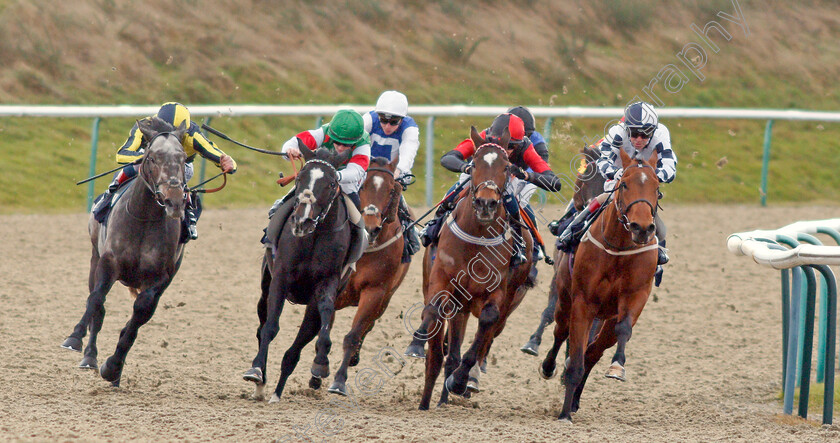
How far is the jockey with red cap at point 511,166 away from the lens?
6.91 metres

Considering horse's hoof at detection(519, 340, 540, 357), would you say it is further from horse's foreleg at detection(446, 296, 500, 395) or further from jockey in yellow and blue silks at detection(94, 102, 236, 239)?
jockey in yellow and blue silks at detection(94, 102, 236, 239)

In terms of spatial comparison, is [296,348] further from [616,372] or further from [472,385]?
[616,372]

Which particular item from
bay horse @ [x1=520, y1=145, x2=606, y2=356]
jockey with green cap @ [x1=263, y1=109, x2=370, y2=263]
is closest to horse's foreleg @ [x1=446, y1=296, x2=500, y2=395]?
jockey with green cap @ [x1=263, y1=109, x2=370, y2=263]

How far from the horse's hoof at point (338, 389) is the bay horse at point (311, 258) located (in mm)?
121

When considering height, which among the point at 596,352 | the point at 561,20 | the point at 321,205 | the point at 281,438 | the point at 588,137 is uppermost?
the point at 561,20

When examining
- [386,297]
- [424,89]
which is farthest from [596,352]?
[424,89]

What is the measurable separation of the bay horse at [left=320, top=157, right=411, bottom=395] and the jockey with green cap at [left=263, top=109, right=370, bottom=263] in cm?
18

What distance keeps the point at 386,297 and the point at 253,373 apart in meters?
1.52

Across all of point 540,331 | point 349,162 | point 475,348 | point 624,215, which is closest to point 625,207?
point 624,215

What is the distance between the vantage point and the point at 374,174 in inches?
283

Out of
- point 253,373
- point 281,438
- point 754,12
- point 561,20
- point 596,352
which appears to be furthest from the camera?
point 754,12

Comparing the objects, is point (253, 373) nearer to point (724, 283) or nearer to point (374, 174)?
point (374, 174)

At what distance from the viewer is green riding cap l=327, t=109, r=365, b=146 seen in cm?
667

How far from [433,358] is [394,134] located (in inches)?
65.7
